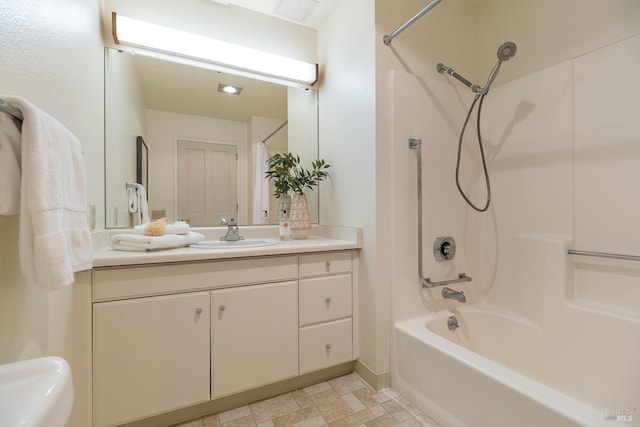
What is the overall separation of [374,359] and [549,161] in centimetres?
147

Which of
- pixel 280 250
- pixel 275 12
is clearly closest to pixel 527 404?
pixel 280 250

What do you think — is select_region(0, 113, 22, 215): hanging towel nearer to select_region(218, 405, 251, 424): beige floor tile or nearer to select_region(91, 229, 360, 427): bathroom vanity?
select_region(91, 229, 360, 427): bathroom vanity

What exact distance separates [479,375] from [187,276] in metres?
1.27

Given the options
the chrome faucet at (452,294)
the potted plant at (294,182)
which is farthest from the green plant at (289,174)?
the chrome faucet at (452,294)

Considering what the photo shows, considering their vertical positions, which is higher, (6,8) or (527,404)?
(6,8)

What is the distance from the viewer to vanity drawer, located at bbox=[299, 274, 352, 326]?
1520mm

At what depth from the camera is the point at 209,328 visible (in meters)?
1.29

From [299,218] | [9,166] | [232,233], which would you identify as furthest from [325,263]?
[9,166]

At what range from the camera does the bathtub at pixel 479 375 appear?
2.94ft

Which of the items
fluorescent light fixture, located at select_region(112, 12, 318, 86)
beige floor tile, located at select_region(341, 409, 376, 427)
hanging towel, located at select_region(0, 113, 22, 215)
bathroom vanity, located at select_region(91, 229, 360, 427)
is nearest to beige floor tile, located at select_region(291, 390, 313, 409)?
bathroom vanity, located at select_region(91, 229, 360, 427)

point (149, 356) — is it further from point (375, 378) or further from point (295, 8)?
point (295, 8)

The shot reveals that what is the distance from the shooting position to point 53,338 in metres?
0.86

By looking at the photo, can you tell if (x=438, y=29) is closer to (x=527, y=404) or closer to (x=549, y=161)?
(x=549, y=161)

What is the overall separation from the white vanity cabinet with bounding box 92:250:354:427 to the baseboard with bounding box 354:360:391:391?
11 centimetres
